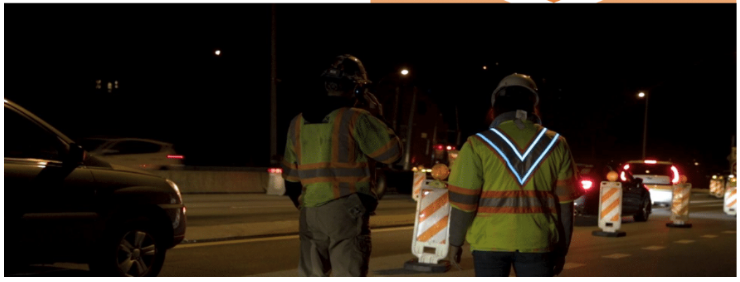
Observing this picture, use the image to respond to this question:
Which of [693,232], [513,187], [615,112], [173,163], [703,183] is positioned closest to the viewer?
[513,187]

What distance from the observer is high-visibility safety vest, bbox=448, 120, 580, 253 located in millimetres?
4012

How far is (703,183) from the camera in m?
48.2

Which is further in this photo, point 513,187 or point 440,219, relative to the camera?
point 440,219

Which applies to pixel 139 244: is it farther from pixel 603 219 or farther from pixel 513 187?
pixel 603 219

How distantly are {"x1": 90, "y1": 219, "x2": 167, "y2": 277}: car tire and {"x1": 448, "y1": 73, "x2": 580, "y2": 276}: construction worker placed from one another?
4.00 m

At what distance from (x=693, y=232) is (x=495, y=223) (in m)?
12.4

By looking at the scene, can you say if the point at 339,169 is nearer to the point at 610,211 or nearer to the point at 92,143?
the point at 610,211

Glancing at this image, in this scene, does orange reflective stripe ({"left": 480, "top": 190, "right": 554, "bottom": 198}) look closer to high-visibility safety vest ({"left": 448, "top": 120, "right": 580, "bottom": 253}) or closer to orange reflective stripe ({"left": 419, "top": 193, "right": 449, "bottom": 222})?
high-visibility safety vest ({"left": 448, "top": 120, "right": 580, "bottom": 253})

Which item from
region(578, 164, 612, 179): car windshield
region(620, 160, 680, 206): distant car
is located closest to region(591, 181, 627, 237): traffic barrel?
region(578, 164, 612, 179): car windshield

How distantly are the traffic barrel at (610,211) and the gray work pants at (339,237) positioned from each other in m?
9.97

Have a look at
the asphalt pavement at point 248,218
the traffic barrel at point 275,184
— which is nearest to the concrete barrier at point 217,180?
the traffic barrel at point 275,184

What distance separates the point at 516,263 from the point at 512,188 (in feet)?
1.18

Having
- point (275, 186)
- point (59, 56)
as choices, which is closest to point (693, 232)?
point (275, 186)

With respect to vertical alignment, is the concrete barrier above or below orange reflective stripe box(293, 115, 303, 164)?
below
